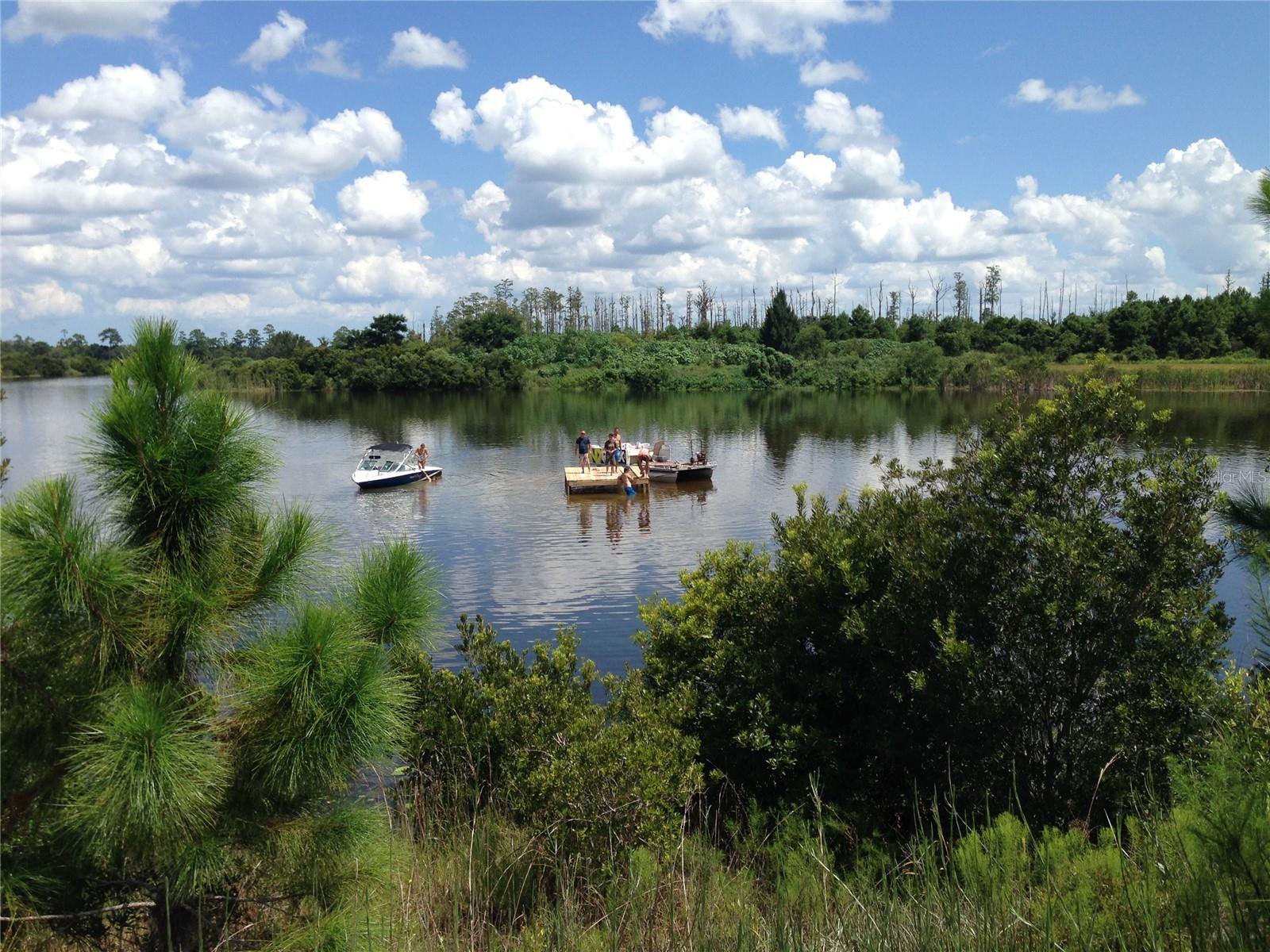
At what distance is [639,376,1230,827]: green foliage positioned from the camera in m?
6.93

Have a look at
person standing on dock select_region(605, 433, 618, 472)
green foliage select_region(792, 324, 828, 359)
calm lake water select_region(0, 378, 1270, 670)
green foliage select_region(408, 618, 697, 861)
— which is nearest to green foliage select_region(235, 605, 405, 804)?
calm lake water select_region(0, 378, 1270, 670)

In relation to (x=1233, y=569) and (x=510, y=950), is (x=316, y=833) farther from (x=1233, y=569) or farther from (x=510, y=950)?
(x=1233, y=569)

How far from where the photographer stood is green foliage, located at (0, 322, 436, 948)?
3.15 meters

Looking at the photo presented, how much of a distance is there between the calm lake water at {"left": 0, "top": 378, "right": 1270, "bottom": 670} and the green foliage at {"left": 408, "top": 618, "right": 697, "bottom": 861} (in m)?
1.04

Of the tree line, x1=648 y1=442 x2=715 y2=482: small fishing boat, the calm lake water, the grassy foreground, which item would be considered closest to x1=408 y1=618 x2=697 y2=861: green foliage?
the tree line

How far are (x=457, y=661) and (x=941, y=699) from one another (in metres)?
8.75

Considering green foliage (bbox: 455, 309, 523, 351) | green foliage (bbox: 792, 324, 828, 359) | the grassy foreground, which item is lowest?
the grassy foreground

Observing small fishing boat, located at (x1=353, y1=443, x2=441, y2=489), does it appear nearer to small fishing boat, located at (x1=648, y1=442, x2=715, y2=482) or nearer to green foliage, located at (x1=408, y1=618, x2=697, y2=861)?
→ small fishing boat, located at (x1=648, y1=442, x2=715, y2=482)

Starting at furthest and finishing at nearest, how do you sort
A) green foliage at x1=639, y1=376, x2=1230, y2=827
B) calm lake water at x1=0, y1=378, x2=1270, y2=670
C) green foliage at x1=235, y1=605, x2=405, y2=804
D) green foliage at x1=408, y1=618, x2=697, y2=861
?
calm lake water at x1=0, y1=378, x2=1270, y2=670 < green foliage at x1=639, y1=376, x2=1230, y2=827 < green foliage at x1=408, y1=618, x2=697, y2=861 < green foliage at x1=235, y1=605, x2=405, y2=804

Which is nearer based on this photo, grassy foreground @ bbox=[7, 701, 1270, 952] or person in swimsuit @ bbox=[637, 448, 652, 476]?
grassy foreground @ bbox=[7, 701, 1270, 952]

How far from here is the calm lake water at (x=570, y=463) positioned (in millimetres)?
17656

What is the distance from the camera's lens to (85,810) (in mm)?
3100

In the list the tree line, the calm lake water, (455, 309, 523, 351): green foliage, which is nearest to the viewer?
the tree line

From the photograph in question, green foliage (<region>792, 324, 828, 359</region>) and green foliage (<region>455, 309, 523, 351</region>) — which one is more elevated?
green foliage (<region>455, 309, 523, 351</region>)
